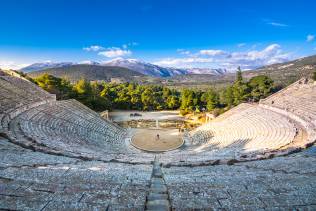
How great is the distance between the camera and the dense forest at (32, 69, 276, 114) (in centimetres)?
4038

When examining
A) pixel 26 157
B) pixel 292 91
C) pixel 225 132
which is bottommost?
pixel 225 132

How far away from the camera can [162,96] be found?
54.5 m

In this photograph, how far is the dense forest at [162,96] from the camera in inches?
1590

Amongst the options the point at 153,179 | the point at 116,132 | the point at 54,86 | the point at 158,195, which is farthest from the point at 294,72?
the point at 158,195

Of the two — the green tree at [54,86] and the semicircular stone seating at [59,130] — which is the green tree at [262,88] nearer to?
the semicircular stone seating at [59,130]

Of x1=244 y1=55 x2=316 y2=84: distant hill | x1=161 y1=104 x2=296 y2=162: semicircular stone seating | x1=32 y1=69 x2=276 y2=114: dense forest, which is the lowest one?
x1=161 y1=104 x2=296 y2=162: semicircular stone seating

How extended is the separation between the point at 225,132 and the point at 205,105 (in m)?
25.7

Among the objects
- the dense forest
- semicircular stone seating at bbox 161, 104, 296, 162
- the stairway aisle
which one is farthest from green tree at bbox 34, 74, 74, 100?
the stairway aisle

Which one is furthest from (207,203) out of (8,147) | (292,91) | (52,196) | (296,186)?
(292,91)

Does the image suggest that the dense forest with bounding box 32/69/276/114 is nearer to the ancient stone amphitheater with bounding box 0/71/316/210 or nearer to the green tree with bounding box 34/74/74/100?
the green tree with bounding box 34/74/74/100

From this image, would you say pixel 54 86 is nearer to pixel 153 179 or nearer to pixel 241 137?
pixel 241 137

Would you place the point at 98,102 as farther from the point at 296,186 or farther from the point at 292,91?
Result: the point at 296,186

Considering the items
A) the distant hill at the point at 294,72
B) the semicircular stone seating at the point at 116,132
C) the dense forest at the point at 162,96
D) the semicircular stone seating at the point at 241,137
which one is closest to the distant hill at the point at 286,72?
the distant hill at the point at 294,72

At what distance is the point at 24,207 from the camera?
4.43 meters
